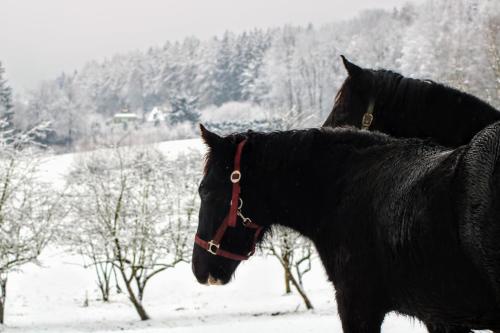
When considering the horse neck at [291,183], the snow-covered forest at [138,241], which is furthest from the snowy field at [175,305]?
the horse neck at [291,183]

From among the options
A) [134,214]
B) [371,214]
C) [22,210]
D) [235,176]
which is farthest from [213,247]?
[134,214]

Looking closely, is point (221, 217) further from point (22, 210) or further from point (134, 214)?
point (134, 214)

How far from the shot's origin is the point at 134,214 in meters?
26.5

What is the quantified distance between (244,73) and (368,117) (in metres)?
120

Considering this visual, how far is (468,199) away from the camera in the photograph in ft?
5.93

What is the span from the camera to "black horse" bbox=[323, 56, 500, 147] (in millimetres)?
3176

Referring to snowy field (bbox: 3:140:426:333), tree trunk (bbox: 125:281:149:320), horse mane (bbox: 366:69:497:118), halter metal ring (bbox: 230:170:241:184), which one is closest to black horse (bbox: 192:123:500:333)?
halter metal ring (bbox: 230:170:241:184)

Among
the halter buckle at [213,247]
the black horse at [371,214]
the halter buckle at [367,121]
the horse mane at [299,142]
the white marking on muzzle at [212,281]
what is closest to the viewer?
the black horse at [371,214]

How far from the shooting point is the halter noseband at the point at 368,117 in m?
3.63

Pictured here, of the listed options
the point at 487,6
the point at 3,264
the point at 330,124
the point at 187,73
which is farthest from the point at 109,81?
the point at 330,124

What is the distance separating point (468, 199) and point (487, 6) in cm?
4393

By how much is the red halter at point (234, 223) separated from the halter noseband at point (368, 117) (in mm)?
1083

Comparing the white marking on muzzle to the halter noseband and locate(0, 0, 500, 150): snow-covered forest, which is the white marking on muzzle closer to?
the halter noseband

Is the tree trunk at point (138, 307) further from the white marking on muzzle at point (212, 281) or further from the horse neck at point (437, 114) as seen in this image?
the horse neck at point (437, 114)
